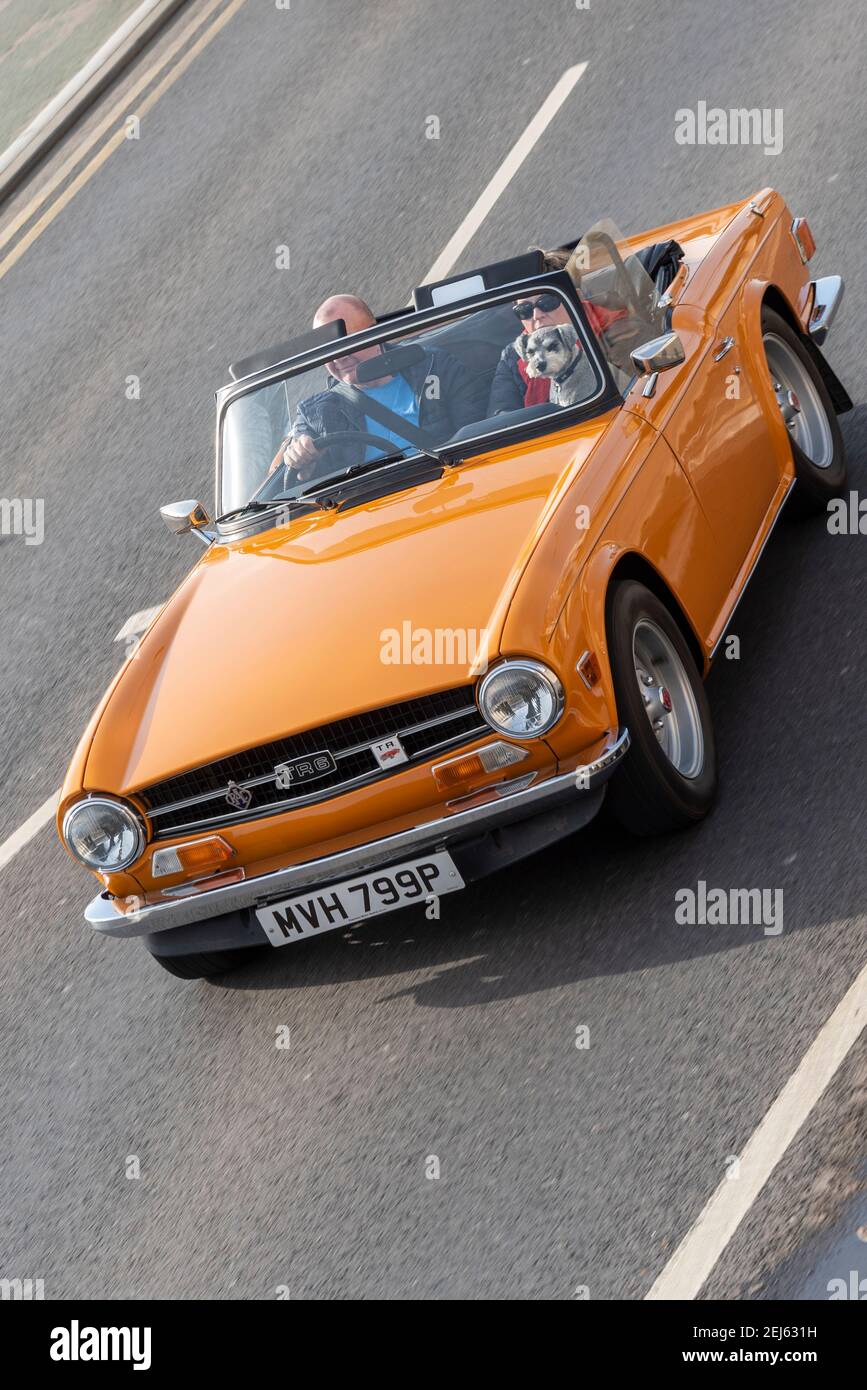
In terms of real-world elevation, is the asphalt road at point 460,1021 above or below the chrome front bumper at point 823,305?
below

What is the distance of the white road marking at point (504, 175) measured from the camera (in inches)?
464

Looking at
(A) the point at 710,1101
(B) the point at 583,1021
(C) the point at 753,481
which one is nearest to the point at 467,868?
(B) the point at 583,1021

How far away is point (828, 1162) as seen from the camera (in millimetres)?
4730

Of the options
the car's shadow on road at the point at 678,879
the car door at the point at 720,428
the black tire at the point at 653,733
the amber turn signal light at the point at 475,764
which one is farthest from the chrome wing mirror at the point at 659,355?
the amber turn signal light at the point at 475,764

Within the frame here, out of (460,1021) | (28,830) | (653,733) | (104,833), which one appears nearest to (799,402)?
(653,733)

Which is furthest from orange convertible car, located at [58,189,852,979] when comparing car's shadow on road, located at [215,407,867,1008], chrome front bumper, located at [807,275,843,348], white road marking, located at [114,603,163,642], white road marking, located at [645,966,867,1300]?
white road marking, located at [114,603,163,642]

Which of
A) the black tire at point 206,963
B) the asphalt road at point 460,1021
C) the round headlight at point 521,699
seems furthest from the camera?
the black tire at point 206,963

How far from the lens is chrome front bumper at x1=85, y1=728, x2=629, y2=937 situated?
5734mm

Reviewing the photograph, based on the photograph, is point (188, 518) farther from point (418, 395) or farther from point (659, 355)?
point (659, 355)

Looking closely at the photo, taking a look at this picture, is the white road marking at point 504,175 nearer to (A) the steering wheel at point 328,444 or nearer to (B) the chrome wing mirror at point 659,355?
(A) the steering wheel at point 328,444

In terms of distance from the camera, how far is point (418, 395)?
7.12 m

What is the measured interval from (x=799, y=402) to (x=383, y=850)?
3.39 meters

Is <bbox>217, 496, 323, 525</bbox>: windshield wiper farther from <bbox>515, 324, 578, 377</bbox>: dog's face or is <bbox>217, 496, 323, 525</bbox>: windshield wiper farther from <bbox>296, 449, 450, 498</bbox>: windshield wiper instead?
<bbox>515, 324, 578, 377</bbox>: dog's face

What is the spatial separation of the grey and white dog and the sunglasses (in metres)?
0.09
